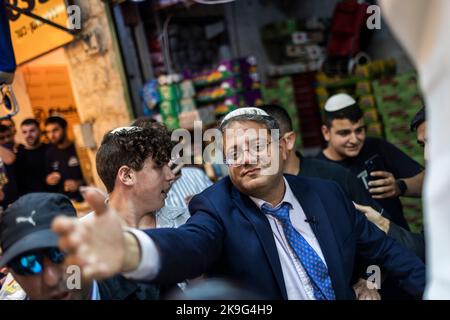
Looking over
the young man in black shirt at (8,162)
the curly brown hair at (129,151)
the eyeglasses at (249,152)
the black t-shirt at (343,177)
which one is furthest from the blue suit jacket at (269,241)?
the young man in black shirt at (8,162)

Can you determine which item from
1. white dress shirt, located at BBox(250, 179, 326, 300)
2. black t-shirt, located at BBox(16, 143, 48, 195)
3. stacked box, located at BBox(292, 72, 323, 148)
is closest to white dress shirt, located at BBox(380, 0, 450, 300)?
white dress shirt, located at BBox(250, 179, 326, 300)

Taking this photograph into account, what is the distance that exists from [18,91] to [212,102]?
286 centimetres

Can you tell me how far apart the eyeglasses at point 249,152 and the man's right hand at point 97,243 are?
2.24 ft

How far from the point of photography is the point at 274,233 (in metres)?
1.72

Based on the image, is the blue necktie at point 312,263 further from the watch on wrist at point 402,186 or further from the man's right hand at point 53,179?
the man's right hand at point 53,179

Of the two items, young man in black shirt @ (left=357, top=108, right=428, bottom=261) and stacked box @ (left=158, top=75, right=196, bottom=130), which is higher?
stacked box @ (left=158, top=75, right=196, bottom=130)

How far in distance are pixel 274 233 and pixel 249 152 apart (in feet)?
0.99

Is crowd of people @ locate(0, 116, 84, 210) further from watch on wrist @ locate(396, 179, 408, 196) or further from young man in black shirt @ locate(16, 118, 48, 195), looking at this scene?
watch on wrist @ locate(396, 179, 408, 196)

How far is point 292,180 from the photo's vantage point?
194cm

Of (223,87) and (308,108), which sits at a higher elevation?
(223,87)

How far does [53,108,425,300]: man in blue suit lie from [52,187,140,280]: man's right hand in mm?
336

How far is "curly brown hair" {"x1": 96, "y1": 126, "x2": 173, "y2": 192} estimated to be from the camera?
6.95ft

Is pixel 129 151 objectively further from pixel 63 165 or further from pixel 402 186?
pixel 63 165

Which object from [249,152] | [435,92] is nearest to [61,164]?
[249,152]
